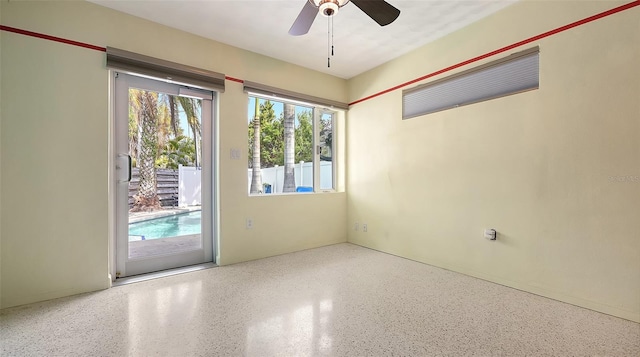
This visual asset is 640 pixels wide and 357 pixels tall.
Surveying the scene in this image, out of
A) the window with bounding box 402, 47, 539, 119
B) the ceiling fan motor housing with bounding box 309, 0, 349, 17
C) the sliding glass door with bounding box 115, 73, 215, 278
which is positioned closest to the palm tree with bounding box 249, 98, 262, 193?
the sliding glass door with bounding box 115, 73, 215, 278

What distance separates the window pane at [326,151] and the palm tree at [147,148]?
228cm

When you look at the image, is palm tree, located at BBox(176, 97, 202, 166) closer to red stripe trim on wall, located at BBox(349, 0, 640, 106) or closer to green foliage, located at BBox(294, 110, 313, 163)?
green foliage, located at BBox(294, 110, 313, 163)

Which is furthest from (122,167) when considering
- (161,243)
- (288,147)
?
(288,147)

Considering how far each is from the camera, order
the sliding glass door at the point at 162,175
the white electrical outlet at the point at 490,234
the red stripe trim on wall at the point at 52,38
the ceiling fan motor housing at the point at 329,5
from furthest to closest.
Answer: the sliding glass door at the point at 162,175 → the white electrical outlet at the point at 490,234 → the red stripe trim on wall at the point at 52,38 → the ceiling fan motor housing at the point at 329,5

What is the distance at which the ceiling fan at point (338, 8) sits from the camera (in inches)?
73.2

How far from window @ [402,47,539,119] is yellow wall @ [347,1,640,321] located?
8 centimetres

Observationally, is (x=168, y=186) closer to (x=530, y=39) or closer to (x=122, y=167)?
(x=122, y=167)

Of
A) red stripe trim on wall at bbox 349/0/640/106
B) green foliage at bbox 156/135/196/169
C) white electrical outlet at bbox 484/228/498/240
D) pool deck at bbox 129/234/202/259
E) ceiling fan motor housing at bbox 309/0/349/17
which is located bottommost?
pool deck at bbox 129/234/202/259

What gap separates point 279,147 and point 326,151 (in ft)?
2.78

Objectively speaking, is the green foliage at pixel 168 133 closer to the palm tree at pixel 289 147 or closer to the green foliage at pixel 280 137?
the green foliage at pixel 280 137

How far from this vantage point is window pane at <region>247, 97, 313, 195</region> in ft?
12.2

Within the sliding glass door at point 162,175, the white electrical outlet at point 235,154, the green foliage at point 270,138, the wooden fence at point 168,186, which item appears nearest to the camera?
the sliding glass door at point 162,175

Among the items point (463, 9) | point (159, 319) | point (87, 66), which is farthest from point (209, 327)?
point (463, 9)

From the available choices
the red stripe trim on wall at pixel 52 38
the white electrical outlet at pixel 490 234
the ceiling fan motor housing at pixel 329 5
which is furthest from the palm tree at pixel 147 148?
the white electrical outlet at pixel 490 234
